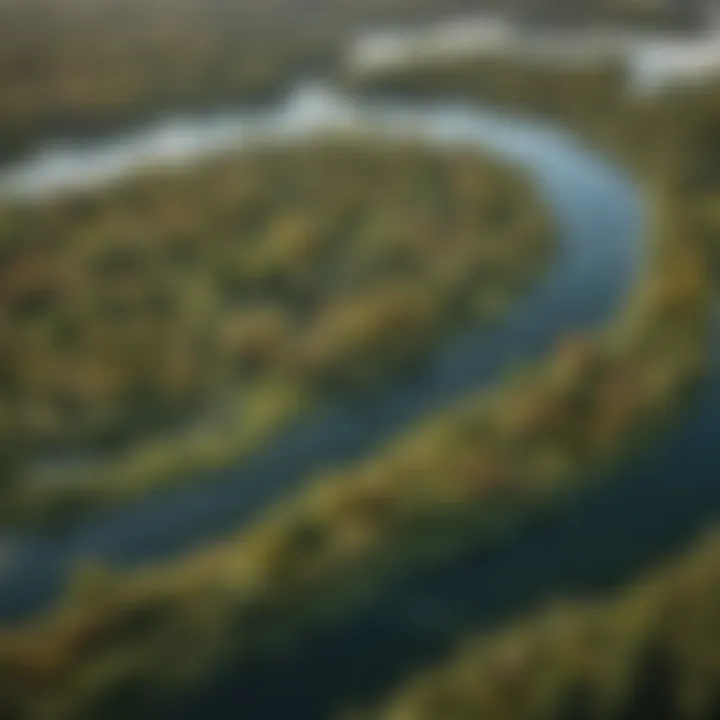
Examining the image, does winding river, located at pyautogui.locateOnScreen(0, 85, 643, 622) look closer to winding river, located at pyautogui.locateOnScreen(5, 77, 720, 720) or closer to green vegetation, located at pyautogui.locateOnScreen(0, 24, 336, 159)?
winding river, located at pyautogui.locateOnScreen(5, 77, 720, 720)

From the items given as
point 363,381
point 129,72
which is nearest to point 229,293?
point 363,381

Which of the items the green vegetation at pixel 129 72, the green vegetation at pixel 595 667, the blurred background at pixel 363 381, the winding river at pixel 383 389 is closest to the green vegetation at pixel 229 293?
the blurred background at pixel 363 381

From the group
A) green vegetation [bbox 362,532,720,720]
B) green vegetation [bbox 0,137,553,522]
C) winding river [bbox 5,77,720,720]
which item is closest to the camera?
green vegetation [bbox 362,532,720,720]

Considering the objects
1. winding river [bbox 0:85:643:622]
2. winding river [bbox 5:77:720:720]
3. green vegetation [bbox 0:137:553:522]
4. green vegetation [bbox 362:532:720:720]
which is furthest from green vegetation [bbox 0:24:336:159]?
green vegetation [bbox 362:532:720:720]

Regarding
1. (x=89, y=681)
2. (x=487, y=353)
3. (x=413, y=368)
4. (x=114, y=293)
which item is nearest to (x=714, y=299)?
(x=487, y=353)

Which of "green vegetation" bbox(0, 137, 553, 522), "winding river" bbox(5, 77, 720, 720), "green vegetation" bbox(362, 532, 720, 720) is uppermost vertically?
"green vegetation" bbox(0, 137, 553, 522)

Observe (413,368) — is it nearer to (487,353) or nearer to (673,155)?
(487,353)

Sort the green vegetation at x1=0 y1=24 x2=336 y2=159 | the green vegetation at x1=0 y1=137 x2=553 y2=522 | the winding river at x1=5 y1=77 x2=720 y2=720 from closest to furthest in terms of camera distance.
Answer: the winding river at x1=5 y1=77 x2=720 y2=720 < the green vegetation at x1=0 y1=137 x2=553 y2=522 < the green vegetation at x1=0 y1=24 x2=336 y2=159
